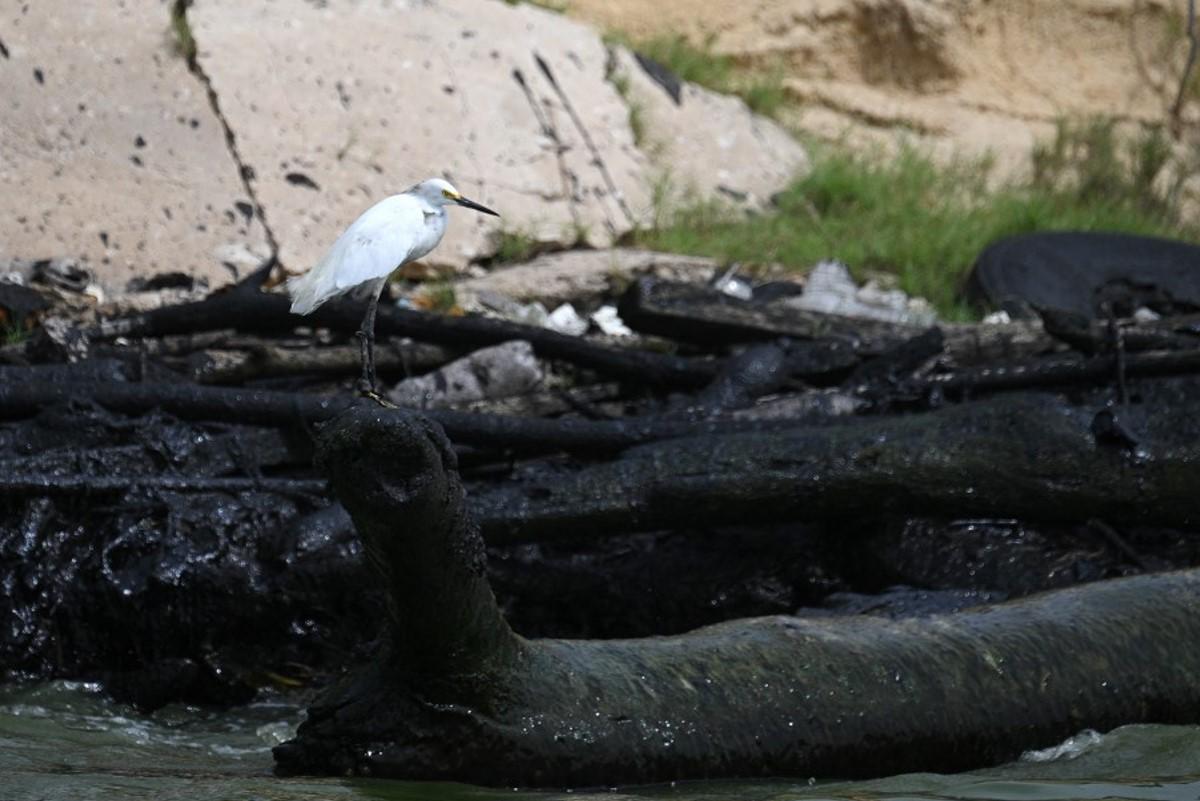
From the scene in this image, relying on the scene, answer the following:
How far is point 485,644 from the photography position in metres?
2.82

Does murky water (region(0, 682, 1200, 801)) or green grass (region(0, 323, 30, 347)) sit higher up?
murky water (region(0, 682, 1200, 801))

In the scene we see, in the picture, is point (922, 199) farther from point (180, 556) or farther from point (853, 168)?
point (180, 556)

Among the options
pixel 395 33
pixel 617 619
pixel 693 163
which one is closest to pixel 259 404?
pixel 617 619

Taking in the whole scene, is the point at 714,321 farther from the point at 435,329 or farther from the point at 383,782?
the point at 383,782

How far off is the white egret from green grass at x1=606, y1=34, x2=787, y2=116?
521 centimetres

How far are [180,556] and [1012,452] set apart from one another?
2.12 m

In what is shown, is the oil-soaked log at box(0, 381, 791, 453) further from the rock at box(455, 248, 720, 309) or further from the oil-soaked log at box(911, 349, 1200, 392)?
the rock at box(455, 248, 720, 309)

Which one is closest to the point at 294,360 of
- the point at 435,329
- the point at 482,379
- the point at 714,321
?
the point at 435,329

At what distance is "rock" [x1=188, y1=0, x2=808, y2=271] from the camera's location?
7.31 m

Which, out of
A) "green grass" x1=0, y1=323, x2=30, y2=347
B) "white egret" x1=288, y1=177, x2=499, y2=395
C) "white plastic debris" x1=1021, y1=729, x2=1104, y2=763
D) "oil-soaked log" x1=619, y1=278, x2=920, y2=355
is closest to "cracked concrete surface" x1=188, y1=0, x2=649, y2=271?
"green grass" x1=0, y1=323, x2=30, y2=347

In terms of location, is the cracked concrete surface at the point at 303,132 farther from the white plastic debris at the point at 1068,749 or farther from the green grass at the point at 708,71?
the white plastic debris at the point at 1068,749

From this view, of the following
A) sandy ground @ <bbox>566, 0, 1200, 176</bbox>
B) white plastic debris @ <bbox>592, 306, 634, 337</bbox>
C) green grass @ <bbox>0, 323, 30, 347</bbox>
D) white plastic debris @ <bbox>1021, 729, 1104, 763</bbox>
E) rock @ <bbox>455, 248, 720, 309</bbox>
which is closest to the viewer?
white plastic debris @ <bbox>1021, 729, 1104, 763</bbox>

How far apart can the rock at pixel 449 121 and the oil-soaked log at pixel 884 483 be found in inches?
115

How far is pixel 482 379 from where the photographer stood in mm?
5383
